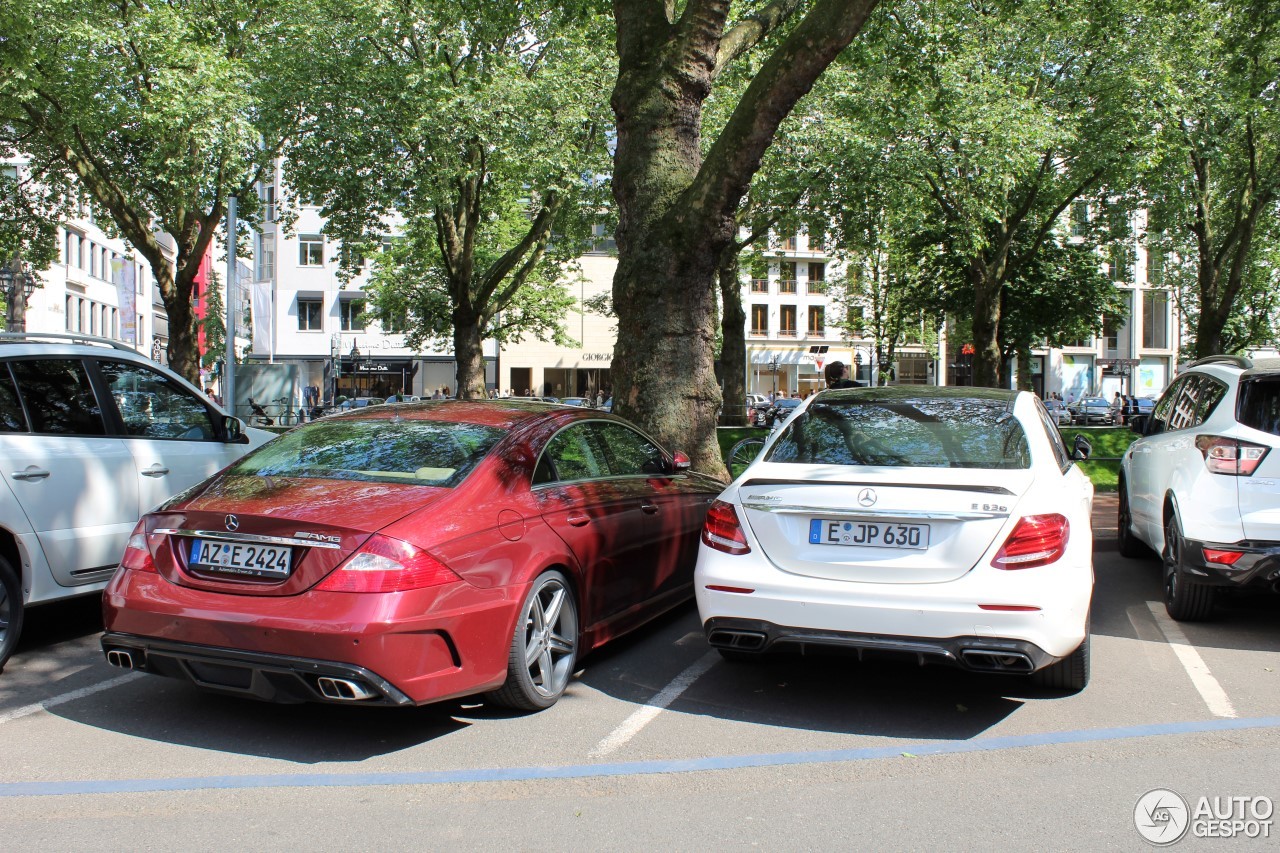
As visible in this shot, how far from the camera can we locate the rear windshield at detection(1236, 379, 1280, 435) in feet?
20.2

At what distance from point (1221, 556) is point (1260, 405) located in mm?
917

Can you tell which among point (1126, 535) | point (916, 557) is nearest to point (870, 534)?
point (916, 557)

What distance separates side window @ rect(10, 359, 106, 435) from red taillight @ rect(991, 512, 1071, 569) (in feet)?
16.3

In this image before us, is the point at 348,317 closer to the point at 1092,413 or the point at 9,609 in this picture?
the point at 1092,413

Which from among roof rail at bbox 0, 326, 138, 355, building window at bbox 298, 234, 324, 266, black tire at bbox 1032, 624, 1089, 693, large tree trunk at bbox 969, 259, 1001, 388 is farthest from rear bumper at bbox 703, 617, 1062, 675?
building window at bbox 298, 234, 324, 266

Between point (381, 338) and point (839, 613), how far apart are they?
56.1 m

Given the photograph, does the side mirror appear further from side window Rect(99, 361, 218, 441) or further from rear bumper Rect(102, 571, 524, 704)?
rear bumper Rect(102, 571, 524, 704)

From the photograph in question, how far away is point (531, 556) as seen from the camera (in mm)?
4793

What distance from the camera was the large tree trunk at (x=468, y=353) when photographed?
80.4ft

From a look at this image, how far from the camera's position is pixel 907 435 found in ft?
17.9

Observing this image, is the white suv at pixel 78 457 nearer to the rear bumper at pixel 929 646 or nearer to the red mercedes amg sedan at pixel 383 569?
the red mercedes amg sedan at pixel 383 569

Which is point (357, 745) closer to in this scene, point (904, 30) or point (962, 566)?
point (962, 566)

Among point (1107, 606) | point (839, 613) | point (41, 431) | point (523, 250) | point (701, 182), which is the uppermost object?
point (523, 250)

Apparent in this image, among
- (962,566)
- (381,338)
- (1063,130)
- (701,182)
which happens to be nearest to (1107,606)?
(962,566)
